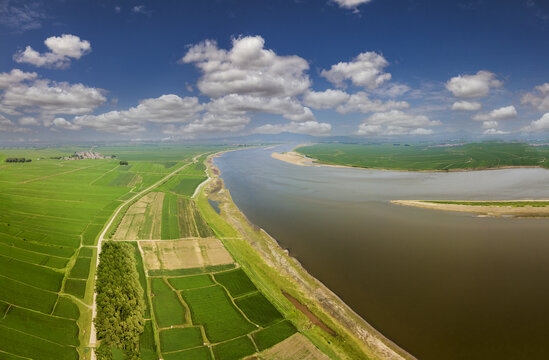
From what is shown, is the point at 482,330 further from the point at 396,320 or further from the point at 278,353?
the point at 278,353

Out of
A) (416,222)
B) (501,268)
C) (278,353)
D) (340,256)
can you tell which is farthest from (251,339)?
(416,222)

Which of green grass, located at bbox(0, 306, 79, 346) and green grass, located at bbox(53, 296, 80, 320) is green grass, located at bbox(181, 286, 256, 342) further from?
green grass, located at bbox(53, 296, 80, 320)

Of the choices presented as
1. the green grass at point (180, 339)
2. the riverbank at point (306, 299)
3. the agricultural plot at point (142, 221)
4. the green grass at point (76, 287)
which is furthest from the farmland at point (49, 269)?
the riverbank at point (306, 299)

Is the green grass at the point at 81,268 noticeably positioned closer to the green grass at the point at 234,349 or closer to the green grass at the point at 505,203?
the green grass at the point at 234,349

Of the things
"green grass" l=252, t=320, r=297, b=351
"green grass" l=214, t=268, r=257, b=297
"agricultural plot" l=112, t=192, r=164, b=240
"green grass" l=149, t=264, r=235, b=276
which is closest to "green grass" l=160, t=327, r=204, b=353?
"green grass" l=252, t=320, r=297, b=351

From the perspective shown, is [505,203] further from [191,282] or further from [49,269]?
[49,269]

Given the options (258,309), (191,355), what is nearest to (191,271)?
(258,309)

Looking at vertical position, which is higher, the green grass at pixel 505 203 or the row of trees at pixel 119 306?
the green grass at pixel 505 203
